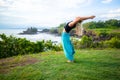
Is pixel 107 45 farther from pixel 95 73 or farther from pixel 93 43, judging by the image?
pixel 95 73

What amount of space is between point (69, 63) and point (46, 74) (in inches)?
57.9

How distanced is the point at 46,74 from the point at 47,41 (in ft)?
22.1

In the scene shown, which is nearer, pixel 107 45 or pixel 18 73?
pixel 18 73

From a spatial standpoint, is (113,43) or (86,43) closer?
(113,43)

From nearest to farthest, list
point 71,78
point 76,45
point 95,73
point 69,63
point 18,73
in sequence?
point 71,78
point 95,73
point 18,73
point 69,63
point 76,45

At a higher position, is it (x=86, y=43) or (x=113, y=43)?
(x=86, y=43)

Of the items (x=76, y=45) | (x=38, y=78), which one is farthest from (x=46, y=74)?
(x=76, y=45)

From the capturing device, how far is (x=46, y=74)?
5.56 metres

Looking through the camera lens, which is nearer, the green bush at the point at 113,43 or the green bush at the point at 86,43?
the green bush at the point at 113,43

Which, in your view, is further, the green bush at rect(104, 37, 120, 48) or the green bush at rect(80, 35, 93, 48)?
the green bush at rect(80, 35, 93, 48)

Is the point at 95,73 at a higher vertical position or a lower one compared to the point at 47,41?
lower

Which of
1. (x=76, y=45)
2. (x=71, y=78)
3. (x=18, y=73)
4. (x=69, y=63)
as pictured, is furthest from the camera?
(x=76, y=45)

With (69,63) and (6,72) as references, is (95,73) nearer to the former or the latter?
(69,63)

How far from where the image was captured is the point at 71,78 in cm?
505
